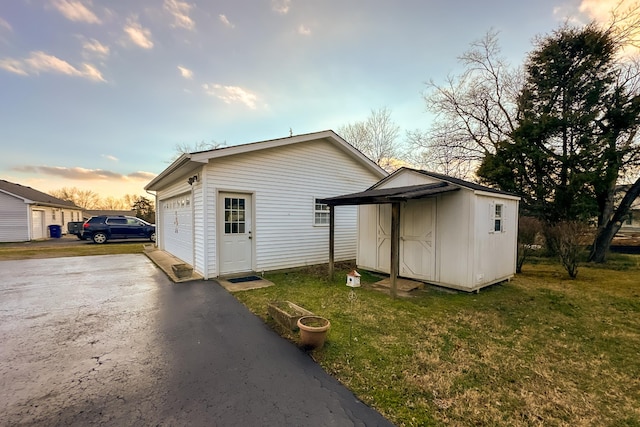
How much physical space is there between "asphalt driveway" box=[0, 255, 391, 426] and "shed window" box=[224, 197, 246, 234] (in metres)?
2.24

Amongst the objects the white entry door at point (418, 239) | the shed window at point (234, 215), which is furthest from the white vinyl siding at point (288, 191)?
the white entry door at point (418, 239)

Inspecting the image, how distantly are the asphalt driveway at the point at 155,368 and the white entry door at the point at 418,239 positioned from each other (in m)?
4.15

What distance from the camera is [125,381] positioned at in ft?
8.64

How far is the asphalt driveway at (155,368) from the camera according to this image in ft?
7.14

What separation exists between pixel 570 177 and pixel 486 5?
24.4 feet

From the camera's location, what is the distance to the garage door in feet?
27.2

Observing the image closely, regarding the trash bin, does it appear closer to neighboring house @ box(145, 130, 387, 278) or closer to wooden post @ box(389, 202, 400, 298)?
neighboring house @ box(145, 130, 387, 278)

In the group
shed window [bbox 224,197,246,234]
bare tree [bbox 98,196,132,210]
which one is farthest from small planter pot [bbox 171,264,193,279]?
bare tree [bbox 98,196,132,210]

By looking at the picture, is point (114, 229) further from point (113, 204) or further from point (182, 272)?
point (113, 204)

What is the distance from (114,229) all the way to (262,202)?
14075 mm

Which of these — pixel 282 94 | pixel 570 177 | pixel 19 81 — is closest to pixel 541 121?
pixel 570 177

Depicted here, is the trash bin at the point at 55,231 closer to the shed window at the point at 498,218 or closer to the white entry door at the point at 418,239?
the white entry door at the point at 418,239

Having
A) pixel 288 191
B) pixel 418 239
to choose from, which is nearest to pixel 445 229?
pixel 418 239

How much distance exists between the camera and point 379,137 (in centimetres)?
2091
